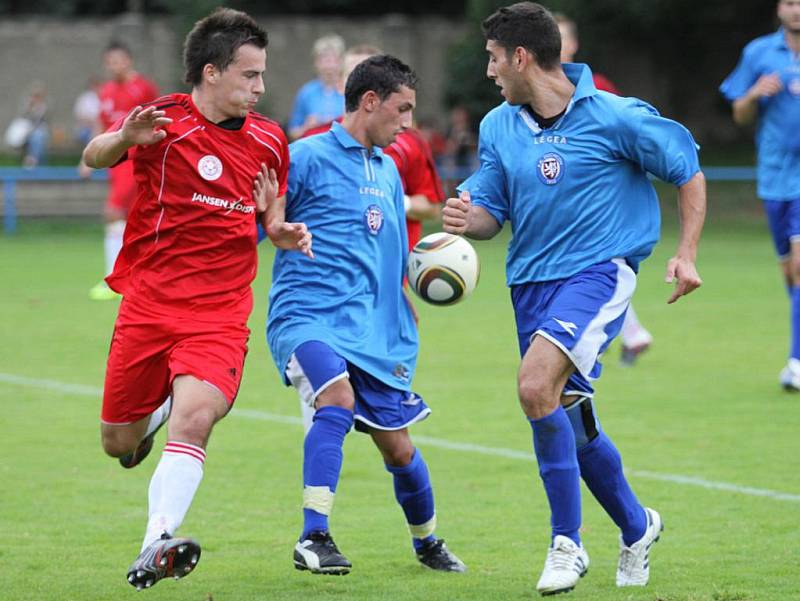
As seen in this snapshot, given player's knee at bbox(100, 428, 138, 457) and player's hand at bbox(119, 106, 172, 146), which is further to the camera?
player's knee at bbox(100, 428, 138, 457)

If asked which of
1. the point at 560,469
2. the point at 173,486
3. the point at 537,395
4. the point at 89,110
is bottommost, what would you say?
the point at 89,110

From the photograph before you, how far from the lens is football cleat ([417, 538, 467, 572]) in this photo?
6.22 meters

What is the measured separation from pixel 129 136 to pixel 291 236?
0.74 metres

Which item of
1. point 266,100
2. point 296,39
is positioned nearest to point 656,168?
point 266,100

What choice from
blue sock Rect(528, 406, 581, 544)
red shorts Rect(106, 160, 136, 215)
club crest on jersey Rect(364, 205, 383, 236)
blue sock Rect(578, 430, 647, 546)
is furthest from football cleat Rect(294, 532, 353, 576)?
red shorts Rect(106, 160, 136, 215)

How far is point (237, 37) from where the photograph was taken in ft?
19.6

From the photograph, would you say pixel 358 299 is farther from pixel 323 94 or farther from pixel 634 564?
pixel 323 94

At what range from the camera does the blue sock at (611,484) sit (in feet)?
19.5

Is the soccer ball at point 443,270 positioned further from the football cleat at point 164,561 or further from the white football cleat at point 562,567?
the football cleat at point 164,561

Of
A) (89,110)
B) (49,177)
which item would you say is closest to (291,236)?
(49,177)

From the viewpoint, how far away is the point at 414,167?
309 inches

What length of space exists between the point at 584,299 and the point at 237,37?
1696mm

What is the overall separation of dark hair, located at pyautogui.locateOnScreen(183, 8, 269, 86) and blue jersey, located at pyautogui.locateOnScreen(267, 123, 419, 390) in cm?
66

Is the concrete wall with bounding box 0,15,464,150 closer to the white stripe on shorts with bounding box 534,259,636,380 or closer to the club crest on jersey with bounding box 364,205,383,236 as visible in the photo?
the club crest on jersey with bounding box 364,205,383,236
